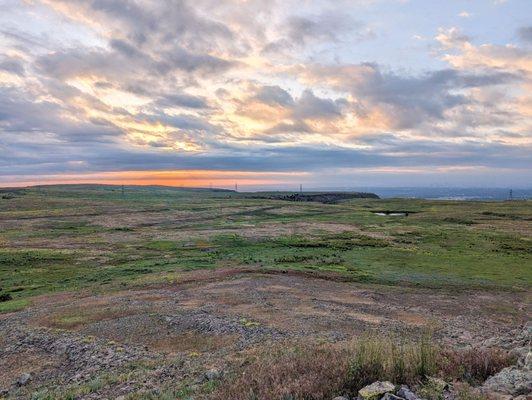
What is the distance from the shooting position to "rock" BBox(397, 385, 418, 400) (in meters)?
10.7

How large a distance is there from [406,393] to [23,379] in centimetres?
1691

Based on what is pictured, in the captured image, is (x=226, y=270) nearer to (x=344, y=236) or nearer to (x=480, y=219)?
(x=344, y=236)

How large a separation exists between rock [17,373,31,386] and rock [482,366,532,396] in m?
18.5

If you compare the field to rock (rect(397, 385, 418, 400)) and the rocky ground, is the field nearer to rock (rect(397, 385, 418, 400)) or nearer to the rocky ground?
the rocky ground

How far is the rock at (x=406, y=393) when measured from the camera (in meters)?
10.7

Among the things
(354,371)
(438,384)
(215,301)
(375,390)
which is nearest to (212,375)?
(354,371)

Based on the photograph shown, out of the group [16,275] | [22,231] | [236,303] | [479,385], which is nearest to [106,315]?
[236,303]

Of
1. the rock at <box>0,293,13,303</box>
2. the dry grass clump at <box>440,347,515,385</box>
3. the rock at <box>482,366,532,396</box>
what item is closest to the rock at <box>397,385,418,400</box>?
the dry grass clump at <box>440,347,515,385</box>

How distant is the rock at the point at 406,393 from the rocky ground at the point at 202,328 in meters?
2.55

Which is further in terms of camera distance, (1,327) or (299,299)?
(299,299)

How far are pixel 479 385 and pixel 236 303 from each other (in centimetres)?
2129

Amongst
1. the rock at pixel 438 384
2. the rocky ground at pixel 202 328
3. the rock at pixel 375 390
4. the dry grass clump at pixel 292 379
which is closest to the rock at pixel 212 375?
the rocky ground at pixel 202 328

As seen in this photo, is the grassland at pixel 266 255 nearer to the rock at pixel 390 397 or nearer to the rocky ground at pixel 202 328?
the rocky ground at pixel 202 328

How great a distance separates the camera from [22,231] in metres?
101
